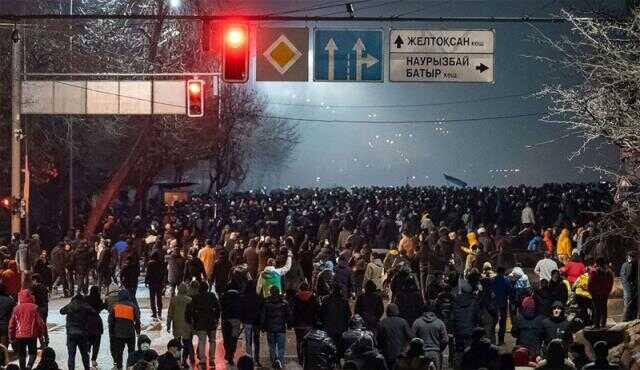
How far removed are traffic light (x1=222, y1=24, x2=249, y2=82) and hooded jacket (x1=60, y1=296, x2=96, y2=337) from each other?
4552 mm

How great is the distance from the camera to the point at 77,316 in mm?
16016

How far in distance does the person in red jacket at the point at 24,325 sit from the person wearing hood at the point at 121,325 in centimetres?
115

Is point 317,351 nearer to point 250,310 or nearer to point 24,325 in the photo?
point 250,310

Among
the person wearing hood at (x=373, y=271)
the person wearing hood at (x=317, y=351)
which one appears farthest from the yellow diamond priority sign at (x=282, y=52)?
the person wearing hood at (x=317, y=351)

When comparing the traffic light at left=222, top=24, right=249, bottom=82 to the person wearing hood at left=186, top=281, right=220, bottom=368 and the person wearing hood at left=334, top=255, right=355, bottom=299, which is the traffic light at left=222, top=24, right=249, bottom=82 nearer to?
the person wearing hood at left=186, top=281, right=220, bottom=368

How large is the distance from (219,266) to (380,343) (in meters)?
9.42

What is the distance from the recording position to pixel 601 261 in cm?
1978

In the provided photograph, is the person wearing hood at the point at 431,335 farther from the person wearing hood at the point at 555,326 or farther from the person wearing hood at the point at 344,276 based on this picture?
the person wearing hood at the point at 344,276

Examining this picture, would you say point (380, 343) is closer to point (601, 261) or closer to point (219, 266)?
point (601, 261)

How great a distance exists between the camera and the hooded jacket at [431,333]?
14.0m

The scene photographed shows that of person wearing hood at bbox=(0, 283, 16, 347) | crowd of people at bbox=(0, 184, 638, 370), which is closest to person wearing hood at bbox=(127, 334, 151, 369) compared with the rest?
crowd of people at bbox=(0, 184, 638, 370)

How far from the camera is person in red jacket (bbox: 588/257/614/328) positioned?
1970 cm

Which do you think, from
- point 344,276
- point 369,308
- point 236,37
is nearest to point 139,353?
point 369,308

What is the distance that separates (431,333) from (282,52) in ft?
27.1
